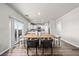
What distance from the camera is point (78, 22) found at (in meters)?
6.01

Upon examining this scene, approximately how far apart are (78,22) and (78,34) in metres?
0.60

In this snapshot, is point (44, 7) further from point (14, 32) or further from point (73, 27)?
point (14, 32)

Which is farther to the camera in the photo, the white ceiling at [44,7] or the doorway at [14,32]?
the doorway at [14,32]

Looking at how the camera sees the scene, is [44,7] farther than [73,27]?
No

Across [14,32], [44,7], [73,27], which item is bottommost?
[14,32]

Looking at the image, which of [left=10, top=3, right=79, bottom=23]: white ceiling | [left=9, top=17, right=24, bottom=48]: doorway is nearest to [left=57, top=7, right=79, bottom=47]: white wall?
[left=10, top=3, right=79, bottom=23]: white ceiling

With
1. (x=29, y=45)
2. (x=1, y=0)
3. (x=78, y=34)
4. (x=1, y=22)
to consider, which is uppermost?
(x=1, y=0)

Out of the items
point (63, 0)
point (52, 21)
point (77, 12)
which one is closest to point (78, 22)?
point (77, 12)

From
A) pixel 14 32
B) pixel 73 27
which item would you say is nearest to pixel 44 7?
pixel 73 27

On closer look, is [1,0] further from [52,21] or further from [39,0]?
[52,21]

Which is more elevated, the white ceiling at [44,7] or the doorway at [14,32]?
the white ceiling at [44,7]

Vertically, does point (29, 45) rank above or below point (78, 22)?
below

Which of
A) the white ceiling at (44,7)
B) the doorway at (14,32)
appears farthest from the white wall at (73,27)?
the doorway at (14,32)

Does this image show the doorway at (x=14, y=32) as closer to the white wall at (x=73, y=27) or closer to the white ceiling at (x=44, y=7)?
the white ceiling at (x=44, y=7)
